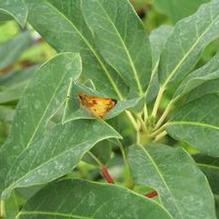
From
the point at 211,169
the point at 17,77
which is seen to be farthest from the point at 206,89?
the point at 17,77

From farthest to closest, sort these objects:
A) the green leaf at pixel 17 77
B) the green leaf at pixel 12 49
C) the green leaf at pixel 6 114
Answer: the green leaf at pixel 12 49
the green leaf at pixel 17 77
the green leaf at pixel 6 114

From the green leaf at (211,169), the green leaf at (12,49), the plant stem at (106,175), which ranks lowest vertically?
the green leaf at (211,169)

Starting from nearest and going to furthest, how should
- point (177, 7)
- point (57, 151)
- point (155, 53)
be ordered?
point (57, 151)
point (155, 53)
point (177, 7)

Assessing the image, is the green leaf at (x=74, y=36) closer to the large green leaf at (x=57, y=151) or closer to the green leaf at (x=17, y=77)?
the large green leaf at (x=57, y=151)

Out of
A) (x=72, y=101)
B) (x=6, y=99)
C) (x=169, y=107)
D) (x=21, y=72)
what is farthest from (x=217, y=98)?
(x=21, y=72)

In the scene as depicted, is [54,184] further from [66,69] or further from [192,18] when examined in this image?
[192,18]

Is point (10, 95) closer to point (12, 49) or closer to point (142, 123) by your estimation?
point (142, 123)

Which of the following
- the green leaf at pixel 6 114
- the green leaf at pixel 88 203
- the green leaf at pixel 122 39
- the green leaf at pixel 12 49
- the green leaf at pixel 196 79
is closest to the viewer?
the green leaf at pixel 88 203

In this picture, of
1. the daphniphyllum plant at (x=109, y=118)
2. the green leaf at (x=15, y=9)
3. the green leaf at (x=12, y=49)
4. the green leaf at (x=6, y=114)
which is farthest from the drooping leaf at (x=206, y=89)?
the green leaf at (x=12, y=49)
